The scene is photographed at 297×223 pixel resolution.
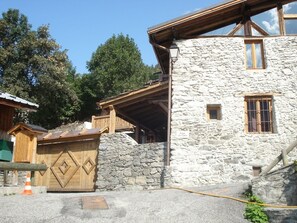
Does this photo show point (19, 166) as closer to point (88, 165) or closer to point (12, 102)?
point (12, 102)

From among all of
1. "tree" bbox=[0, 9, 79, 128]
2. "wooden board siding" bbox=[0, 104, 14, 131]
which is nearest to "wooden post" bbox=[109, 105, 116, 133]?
"wooden board siding" bbox=[0, 104, 14, 131]

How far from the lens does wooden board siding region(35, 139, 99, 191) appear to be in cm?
1391

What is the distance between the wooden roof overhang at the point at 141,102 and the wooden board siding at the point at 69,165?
1.72 metres

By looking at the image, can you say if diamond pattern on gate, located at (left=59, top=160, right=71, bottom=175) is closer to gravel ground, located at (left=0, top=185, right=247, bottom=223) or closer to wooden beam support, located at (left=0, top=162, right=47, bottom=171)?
wooden beam support, located at (left=0, top=162, right=47, bottom=171)

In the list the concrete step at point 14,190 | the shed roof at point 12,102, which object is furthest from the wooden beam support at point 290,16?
the concrete step at point 14,190

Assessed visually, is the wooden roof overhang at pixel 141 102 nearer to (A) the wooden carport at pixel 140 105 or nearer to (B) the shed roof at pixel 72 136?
(A) the wooden carport at pixel 140 105

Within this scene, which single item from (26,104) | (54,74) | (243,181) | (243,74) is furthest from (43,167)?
Result: (54,74)

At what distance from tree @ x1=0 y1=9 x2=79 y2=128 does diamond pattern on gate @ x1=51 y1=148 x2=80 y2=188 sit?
1034cm

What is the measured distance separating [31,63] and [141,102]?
13165 millimetres

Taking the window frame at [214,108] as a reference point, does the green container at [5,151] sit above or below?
below

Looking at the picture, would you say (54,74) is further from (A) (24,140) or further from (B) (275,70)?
(B) (275,70)

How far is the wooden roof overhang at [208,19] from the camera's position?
510 inches

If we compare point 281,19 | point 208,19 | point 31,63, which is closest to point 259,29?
point 281,19

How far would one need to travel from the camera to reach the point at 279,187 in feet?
27.5
